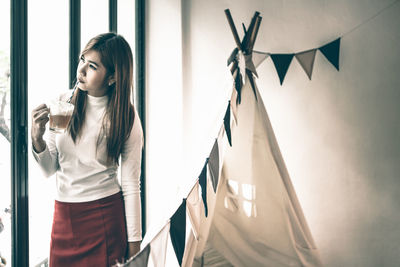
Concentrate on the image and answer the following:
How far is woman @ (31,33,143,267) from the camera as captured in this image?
1.05 m

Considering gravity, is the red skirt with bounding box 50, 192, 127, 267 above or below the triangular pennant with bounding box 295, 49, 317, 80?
below

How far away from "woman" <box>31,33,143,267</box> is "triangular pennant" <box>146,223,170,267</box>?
0.21 meters

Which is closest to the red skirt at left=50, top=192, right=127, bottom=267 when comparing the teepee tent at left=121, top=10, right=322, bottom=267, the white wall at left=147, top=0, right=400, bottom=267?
the teepee tent at left=121, top=10, right=322, bottom=267

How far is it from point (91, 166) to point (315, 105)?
5.22ft

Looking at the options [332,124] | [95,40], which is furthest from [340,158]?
[95,40]

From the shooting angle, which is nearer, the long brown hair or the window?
the long brown hair

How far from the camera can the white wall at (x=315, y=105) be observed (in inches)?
78.9

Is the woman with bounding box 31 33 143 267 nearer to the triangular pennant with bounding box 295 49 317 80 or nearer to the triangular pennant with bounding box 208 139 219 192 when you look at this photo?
the triangular pennant with bounding box 208 139 219 192

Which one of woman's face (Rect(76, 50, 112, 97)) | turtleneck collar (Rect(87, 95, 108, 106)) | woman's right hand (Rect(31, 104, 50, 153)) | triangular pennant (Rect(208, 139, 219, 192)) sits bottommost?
triangular pennant (Rect(208, 139, 219, 192))

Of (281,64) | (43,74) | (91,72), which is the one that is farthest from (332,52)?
(43,74)

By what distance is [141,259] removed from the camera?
0.86m

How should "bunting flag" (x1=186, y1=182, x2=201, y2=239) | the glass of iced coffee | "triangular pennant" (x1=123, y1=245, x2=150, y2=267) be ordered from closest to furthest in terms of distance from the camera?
1. "triangular pennant" (x1=123, y1=245, x2=150, y2=267)
2. the glass of iced coffee
3. "bunting flag" (x1=186, y1=182, x2=201, y2=239)

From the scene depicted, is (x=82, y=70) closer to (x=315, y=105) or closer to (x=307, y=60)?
(x=307, y=60)

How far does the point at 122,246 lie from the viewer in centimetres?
111
